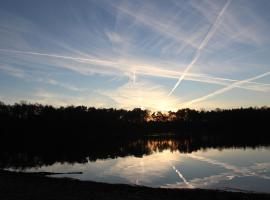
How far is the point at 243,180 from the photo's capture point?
31703 millimetres

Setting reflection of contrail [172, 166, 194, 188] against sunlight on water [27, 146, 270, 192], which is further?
reflection of contrail [172, 166, 194, 188]

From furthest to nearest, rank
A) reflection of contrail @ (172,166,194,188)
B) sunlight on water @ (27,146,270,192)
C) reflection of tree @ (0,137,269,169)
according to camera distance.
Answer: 1. reflection of tree @ (0,137,269,169)
2. reflection of contrail @ (172,166,194,188)
3. sunlight on water @ (27,146,270,192)

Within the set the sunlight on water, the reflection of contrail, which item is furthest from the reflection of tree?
the reflection of contrail

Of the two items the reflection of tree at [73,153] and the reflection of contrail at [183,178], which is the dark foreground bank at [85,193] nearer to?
the reflection of contrail at [183,178]

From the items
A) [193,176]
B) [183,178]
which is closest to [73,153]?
[193,176]

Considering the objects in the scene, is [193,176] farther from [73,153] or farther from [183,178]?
[73,153]

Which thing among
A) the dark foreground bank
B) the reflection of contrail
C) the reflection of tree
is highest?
the reflection of tree

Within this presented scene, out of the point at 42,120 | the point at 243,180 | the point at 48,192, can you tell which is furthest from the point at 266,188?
the point at 42,120

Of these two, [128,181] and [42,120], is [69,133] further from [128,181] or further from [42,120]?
[128,181]

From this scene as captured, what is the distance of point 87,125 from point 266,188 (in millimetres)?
156141

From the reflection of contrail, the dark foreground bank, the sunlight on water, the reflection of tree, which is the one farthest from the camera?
the reflection of tree

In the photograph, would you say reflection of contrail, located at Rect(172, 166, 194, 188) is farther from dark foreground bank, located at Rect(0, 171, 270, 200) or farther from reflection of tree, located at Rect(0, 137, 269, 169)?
reflection of tree, located at Rect(0, 137, 269, 169)

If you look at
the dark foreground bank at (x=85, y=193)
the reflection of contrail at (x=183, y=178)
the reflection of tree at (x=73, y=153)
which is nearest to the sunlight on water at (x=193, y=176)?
the reflection of contrail at (x=183, y=178)

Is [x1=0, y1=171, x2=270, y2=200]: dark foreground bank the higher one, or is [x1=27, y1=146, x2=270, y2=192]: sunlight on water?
[x1=27, y1=146, x2=270, y2=192]: sunlight on water
